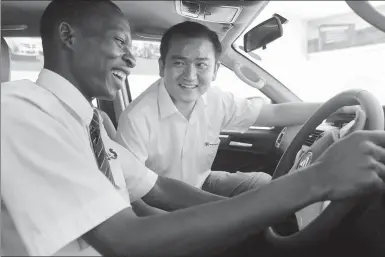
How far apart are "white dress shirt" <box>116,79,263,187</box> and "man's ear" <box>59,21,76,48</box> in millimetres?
785

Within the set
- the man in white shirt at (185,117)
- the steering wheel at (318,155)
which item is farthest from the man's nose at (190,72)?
the steering wheel at (318,155)

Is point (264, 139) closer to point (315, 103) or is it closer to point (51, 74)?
point (315, 103)

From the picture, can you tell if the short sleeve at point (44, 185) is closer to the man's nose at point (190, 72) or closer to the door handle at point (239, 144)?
the man's nose at point (190, 72)

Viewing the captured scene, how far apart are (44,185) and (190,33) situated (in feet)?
4.20

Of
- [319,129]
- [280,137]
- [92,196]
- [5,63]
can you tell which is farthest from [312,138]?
[5,63]

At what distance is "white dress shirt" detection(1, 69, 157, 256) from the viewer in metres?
0.72

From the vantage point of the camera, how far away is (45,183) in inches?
28.6

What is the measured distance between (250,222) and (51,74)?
0.51m

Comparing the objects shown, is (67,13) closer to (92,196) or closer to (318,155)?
(92,196)

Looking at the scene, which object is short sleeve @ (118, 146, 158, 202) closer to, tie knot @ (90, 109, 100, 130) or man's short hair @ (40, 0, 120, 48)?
tie knot @ (90, 109, 100, 130)

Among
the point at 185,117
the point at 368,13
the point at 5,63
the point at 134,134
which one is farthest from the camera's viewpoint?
the point at 185,117

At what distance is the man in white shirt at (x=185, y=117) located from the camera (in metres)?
1.84

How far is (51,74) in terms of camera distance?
946 millimetres

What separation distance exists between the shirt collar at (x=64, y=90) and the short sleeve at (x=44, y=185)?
157 millimetres
